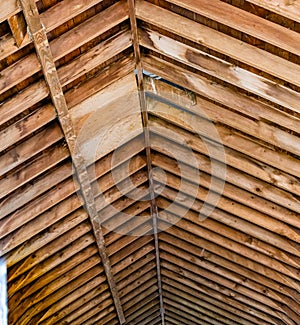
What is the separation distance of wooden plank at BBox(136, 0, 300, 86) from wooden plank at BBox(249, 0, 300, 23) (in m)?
0.45

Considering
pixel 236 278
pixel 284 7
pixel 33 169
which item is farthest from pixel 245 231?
pixel 284 7

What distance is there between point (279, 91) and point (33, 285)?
303cm

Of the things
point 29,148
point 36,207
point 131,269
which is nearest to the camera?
point 29,148

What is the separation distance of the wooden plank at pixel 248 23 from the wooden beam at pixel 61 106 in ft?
3.10

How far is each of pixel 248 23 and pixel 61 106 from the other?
1458mm

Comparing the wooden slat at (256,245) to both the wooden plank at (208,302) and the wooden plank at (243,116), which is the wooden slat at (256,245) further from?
the wooden plank at (208,302)

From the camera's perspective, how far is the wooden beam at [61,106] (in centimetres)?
385

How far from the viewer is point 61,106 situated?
4.56 m

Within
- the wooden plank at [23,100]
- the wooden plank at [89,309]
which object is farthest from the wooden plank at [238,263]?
the wooden plank at [23,100]

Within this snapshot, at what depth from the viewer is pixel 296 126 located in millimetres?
4480

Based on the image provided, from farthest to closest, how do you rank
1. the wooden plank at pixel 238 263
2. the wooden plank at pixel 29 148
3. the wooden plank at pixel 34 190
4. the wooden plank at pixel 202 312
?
the wooden plank at pixel 202 312 → the wooden plank at pixel 238 263 → the wooden plank at pixel 34 190 → the wooden plank at pixel 29 148

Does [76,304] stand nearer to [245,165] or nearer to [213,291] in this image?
[213,291]

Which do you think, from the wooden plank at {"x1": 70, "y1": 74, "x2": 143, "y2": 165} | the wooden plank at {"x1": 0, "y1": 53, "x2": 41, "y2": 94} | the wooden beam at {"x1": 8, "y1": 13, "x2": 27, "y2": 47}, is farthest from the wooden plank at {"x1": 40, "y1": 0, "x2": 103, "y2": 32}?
the wooden plank at {"x1": 70, "y1": 74, "x2": 143, "y2": 165}

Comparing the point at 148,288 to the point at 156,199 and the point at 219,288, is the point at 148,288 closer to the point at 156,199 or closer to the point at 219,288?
the point at 219,288
